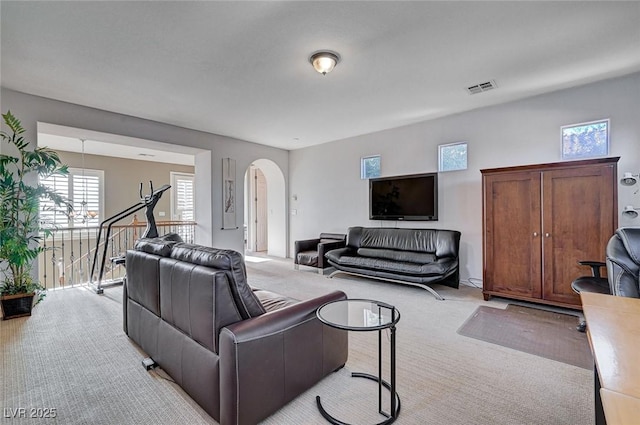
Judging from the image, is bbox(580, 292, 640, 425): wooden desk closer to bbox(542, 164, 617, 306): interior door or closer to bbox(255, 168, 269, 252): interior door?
bbox(542, 164, 617, 306): interior door

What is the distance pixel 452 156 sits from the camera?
4.74 m

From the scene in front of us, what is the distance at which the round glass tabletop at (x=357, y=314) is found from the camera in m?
1.65

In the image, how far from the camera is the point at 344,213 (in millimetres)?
6238

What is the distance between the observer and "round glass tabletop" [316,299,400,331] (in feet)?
5.43

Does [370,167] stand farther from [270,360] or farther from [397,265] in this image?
[270,360]

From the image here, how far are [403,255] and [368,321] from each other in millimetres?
3065

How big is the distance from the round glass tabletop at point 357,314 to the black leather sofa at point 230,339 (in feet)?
0.25

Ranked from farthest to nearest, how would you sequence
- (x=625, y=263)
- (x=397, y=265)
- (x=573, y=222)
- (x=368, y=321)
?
1. (x=397, y=265)
2. (x=573, y=222)
3. (x=625, y=263)
4. (x=368, y=321)

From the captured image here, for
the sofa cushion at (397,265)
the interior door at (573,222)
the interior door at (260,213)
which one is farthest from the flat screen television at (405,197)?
the interior door at (260,213)

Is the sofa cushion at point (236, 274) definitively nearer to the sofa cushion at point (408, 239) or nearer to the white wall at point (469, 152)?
the sofa cushion at point (408, 239)

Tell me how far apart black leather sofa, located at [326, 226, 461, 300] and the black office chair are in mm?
1407

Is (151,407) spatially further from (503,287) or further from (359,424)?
(503,287)

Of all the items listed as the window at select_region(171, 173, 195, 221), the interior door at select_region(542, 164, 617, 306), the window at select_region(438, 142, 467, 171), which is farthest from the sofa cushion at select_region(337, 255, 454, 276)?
the window at select_region(171, 173, 195, 221)

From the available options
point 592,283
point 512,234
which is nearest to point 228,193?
point 512,234
